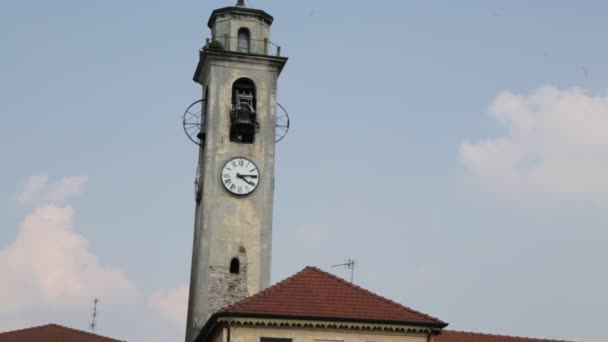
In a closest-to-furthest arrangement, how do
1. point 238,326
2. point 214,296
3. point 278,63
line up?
point 238,326, point 214,296, point 278,63

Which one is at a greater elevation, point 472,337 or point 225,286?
point 225,286

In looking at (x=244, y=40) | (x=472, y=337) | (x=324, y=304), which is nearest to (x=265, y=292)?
(x=324, y=304)

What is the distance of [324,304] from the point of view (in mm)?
41125

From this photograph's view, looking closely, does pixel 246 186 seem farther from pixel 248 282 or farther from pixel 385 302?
pixel 385 302

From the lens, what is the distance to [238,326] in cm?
4009

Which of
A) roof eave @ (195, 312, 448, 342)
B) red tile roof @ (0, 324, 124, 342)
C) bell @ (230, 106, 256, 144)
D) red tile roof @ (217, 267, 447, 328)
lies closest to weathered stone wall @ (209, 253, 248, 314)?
red tile roof @ (0, 324, 124, 342)

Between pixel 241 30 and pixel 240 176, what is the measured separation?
681cm

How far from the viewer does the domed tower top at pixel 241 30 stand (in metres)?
56.9

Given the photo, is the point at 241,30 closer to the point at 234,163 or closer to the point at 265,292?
the point at 234,163

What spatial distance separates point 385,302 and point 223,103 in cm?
1663

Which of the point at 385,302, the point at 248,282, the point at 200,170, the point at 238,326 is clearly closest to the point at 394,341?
the point at 385,302

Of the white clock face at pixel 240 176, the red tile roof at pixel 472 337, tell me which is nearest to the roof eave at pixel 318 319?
the red tile roof at pixel 472 337

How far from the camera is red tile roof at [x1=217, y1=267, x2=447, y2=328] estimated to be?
133 ft

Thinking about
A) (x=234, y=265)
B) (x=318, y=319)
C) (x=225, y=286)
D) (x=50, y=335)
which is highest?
(x=234, y=265)
